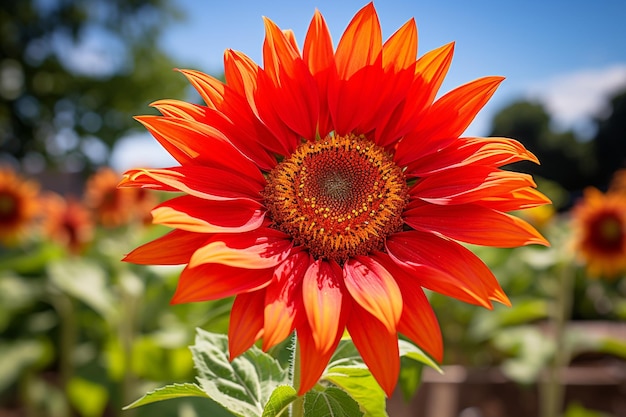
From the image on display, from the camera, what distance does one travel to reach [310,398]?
577 mm

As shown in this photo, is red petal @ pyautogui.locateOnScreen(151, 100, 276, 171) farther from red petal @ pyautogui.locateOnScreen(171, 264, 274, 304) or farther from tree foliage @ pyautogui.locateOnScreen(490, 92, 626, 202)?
tree foliage @ pyautogui.locateOnScreen(490, 92, 626, 202)

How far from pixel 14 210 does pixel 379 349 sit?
2317 millimetres

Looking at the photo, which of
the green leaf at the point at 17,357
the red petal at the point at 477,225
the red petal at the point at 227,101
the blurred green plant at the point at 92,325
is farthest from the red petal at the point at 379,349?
the green leaf at the point at 17,357

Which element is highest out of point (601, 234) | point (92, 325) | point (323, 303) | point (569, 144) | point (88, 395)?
point (569, 144)

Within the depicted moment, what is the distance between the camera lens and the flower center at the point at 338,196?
2.06 ft

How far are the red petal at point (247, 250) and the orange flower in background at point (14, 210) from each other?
2163 millimetres

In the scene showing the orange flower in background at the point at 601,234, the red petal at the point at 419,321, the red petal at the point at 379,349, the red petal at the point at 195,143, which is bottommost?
the red petal at the point at 379,349

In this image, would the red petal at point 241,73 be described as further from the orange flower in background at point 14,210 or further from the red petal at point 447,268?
the orange flower in background at point 14,210

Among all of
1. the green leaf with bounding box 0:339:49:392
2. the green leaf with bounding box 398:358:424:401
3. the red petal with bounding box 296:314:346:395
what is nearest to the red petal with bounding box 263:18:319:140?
the red petal with bounding box 296:314:346:395

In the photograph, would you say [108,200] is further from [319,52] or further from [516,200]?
[516,200]

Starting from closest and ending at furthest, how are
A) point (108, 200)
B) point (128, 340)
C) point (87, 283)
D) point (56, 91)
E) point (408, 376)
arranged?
point (408, 376) → point (128, 340) → point (87, 283) → point (108, 200) → point (56, 91)

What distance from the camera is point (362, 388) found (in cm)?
60

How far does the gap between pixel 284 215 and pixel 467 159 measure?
0.18 m

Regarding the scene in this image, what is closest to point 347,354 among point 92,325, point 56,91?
point 92,325
